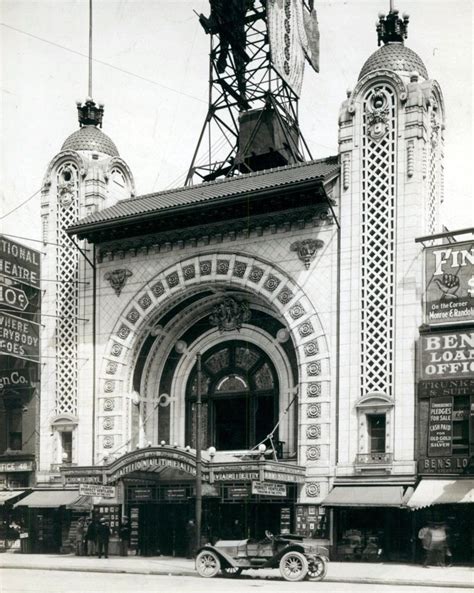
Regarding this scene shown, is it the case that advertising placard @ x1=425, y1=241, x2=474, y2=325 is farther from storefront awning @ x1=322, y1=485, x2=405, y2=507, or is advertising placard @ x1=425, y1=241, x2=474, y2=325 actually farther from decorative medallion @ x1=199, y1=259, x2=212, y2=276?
decorative medallion @ x1=199, y1=259, x2=212, y2=276

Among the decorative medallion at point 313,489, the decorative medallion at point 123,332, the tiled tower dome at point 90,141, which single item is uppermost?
the tiled tower dome at point 90,141

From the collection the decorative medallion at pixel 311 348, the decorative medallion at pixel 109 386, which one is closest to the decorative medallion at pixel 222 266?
the decorative medallion at pixel 311 348

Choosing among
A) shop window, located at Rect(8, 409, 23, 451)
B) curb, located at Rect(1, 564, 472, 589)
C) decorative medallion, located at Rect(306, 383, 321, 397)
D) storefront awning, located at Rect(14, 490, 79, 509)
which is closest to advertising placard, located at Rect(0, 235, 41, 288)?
shop window, located at Rect(8, 409, 23, 451)

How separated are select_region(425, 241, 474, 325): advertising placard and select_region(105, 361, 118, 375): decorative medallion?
39.6 feet

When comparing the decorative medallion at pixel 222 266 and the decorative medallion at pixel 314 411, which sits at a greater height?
the decorative medallion at pixel 222 266

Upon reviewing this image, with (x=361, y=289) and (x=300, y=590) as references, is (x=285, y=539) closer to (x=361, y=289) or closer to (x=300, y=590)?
(x=300, y=590)

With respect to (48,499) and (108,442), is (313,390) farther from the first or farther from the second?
(48,499)

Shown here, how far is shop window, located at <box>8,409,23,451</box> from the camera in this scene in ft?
121

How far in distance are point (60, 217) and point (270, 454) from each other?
43.1 feet

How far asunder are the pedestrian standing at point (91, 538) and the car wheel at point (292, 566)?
1139 cm

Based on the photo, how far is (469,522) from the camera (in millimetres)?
27469

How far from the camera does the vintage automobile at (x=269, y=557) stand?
76.0 ft

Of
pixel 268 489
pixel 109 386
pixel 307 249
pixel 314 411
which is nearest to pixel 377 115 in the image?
pixel 307 249

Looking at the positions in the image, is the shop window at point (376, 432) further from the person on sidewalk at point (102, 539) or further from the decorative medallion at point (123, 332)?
the decorative medallion at point (123, 332)
